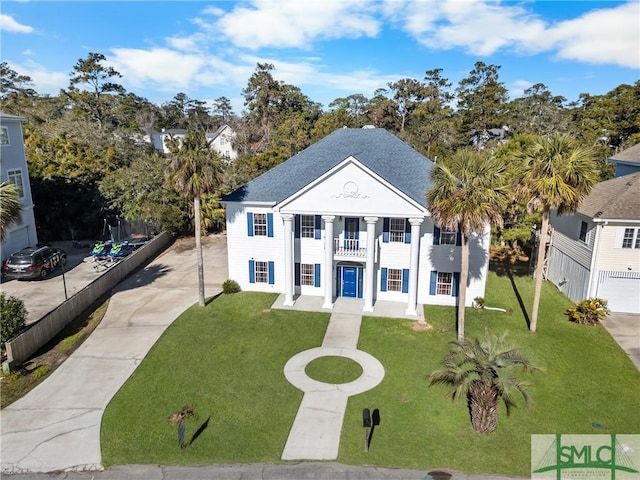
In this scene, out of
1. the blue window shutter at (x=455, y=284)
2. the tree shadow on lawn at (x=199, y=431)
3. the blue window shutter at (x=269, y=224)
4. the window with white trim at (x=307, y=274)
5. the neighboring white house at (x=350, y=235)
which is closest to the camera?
the tree shadow on lawn at (x=199, y=431)

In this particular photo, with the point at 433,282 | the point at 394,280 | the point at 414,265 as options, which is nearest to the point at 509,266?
the point at 433,282

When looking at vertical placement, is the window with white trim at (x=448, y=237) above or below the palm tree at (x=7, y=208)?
below

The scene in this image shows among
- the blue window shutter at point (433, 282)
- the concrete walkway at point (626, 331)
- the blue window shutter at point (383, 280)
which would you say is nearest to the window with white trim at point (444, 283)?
the blue window shutter at point (433, 282)

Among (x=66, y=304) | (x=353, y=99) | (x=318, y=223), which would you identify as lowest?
(x=66, y=304)

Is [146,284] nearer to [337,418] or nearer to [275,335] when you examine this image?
[275,335]

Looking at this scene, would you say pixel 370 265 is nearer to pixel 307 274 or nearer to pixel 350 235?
pixel 350 235

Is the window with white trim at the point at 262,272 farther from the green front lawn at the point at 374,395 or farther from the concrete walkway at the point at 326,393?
the concrete walkway at the point at 326,393

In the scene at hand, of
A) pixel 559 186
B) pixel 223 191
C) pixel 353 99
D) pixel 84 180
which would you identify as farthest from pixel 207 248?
pixel 353 99
